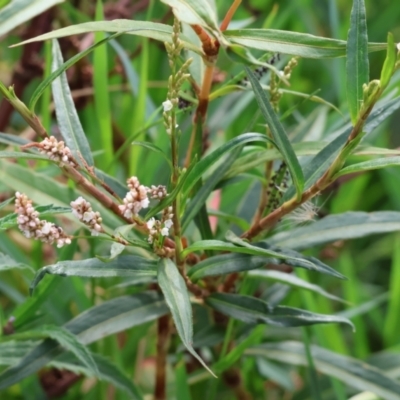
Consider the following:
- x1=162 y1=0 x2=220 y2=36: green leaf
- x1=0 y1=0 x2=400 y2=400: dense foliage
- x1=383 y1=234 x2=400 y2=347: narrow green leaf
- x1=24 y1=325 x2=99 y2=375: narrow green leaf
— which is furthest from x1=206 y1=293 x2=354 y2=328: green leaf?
x1=383 y1=234 x2=400 y2=347: narrow green leaf

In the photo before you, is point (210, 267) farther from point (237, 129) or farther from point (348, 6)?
point (348, 6)

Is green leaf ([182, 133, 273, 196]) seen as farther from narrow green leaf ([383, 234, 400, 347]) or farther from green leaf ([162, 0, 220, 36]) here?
narrow green leaf ([383, 234, 400, 347])

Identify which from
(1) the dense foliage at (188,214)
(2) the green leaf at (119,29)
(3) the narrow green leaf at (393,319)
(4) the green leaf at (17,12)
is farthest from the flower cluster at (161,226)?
(3) the narrow green leaf at (393,319)

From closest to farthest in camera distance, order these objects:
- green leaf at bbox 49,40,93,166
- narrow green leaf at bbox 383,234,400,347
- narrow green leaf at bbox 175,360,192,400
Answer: green leaf at bbox 49,40,93,166 → narrow green leaf at bbox 175,360,192,400 → narrow green leaf at bbox 383,234,400,347

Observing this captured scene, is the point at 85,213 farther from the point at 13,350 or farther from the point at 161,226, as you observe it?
the point at 13,350

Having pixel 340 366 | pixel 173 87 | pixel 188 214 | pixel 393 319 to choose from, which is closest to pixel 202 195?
pixel 188 214

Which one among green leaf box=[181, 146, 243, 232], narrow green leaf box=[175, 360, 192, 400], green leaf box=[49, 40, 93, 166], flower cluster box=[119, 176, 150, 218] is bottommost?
narrow green leaf box=[175, 360, 192, 400]
